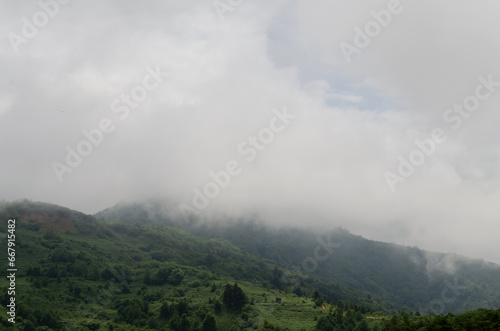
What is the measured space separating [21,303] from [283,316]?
104 meters

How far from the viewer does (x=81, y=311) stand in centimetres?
14438

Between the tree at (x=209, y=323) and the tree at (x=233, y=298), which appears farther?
the tree at (x=233, y=298)

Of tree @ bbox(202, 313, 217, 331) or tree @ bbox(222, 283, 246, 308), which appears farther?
tree @ bbox(222, 283, 246, 308)

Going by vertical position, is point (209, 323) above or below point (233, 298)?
below

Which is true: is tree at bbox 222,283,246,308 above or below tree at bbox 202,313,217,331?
above

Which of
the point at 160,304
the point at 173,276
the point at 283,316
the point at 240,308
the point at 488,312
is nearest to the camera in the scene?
the point at 488,312

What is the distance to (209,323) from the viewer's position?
129 m

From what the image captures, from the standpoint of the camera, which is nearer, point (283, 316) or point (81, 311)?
point (283, 316)

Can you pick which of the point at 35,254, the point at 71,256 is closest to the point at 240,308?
the point at 71,256

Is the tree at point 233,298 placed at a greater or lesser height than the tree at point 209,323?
greater

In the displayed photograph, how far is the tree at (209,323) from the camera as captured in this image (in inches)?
5054

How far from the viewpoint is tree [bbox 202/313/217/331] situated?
128m

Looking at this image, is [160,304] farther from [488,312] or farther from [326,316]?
[488,312]

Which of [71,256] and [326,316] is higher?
[71,256]
